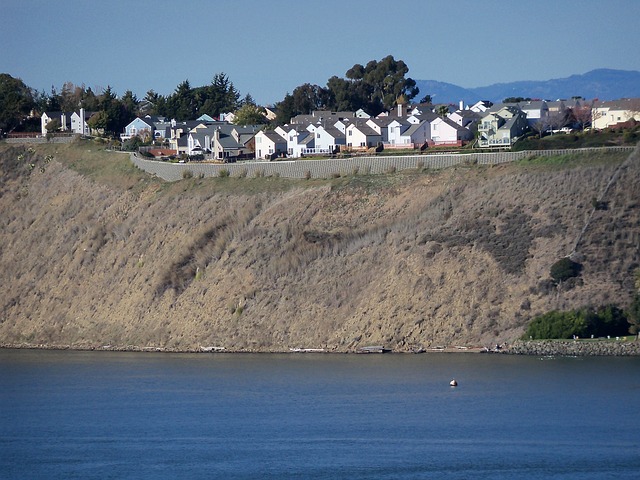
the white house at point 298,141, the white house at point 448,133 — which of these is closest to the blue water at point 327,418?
the white house at point 448,133

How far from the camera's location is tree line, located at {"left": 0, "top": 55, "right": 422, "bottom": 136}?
377ft

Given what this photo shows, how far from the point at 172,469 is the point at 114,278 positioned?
1432 inches

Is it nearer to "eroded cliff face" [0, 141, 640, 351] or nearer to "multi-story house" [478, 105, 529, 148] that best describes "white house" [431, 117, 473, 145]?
"multi-story house" [478, 105, 529, 148]

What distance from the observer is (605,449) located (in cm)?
4434

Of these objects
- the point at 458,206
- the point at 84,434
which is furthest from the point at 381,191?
the point at 84,434

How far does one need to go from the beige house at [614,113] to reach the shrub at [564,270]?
106 ft

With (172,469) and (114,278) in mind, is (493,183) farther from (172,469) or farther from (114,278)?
(172,469)

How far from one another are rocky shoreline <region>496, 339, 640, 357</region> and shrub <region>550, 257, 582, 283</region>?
12.7ft

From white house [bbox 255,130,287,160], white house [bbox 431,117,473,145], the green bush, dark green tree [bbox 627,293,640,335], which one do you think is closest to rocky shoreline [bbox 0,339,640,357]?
the green bush

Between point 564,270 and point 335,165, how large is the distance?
21.9 m

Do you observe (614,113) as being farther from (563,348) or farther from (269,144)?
(563,348)

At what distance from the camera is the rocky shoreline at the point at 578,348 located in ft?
197

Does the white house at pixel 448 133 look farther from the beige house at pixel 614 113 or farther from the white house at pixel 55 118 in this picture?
the white house at pixel 55 118

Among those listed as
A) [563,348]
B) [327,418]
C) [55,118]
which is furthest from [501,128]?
[327,418]
